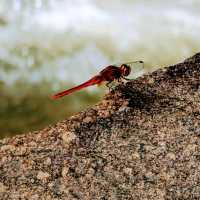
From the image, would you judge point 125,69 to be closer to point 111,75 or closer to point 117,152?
point 111,75

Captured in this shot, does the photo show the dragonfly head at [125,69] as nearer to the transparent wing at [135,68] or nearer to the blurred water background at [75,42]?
the transparent wing at [135,68]

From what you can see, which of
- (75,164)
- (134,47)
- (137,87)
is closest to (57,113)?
(134,47)

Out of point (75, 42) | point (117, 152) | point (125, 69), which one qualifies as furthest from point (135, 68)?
point (75, 42)

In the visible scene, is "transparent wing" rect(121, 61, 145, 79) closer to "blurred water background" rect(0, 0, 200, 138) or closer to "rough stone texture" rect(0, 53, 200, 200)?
"rough stone texture" rect(0, 53, 200, 200)

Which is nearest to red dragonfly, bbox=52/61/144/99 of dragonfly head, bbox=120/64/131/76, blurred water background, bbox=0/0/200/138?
dragonfly head, bbox=120/64/131/76

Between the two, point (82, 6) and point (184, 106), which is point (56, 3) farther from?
point (184, 106)

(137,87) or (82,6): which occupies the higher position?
(82,6)
